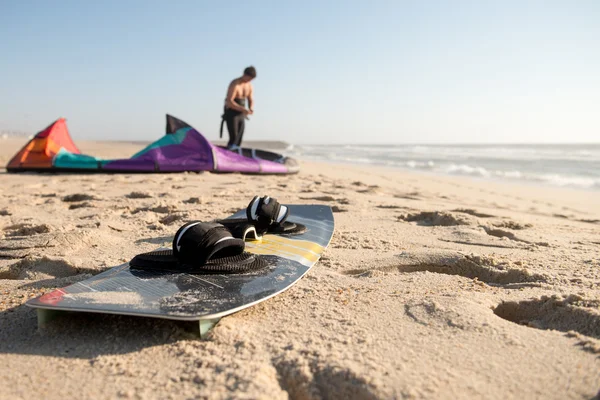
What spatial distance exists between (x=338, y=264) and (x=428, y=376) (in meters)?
0.94

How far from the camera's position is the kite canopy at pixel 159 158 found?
18.7 ft

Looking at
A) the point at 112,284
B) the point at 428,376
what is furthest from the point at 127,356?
the point at 428,376

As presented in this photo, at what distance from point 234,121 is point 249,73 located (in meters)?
0.81

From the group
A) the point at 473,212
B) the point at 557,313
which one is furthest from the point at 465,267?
the point at 473,212

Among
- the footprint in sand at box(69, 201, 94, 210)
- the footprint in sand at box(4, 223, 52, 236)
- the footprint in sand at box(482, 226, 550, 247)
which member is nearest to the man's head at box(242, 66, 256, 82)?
the footprint in sand at box(69, 201, 94, 210)

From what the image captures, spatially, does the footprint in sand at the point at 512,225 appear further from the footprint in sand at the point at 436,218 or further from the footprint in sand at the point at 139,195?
the footprint in sand at the point at 139,195

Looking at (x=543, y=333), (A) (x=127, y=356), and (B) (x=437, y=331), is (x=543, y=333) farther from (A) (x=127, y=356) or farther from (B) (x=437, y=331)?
(A) (x=127, y=356)

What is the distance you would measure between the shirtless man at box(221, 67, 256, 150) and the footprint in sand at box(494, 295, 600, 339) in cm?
587

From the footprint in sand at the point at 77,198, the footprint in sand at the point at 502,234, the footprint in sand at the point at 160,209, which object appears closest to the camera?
the footprint in sand at the point at 502,234

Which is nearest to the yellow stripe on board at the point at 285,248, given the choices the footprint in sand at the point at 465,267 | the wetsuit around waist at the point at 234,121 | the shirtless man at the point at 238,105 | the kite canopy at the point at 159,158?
the footprint in sand at the point at 465,267

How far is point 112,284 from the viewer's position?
1.43 meters

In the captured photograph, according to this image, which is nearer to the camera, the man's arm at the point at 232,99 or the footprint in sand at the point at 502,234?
the footprint in sand at the point at 502,234

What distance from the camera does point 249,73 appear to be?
266 inches

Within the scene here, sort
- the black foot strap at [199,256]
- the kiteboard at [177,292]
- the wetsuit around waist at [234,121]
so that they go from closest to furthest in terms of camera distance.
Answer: the kiteboard at [177,292], the black foot strap at [199,256], the wetsuit around waist at [234,121]
